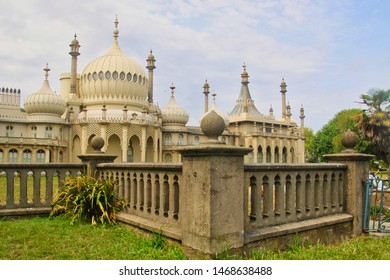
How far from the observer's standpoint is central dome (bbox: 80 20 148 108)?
103 ft

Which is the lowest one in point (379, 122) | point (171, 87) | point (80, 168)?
point (80, 168)

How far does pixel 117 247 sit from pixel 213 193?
1819 millimetres

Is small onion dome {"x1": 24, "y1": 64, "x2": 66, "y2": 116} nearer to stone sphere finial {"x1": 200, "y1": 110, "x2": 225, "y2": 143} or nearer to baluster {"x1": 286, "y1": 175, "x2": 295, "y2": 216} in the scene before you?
baluster {"x1": 286, "y1": 175, "x2": 295, "y2": 216}

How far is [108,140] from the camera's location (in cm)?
3077

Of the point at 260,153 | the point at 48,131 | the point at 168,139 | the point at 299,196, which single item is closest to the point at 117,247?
the point at 299,196

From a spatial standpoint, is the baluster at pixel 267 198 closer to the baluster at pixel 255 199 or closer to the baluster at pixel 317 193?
the baluster at pixel 255 199

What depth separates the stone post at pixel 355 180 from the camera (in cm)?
615

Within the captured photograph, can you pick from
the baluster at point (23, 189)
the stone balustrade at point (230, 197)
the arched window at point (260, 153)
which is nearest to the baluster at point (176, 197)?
the stone balustrade at point (230, 197)

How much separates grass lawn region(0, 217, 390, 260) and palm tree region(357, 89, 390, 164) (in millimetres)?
19488

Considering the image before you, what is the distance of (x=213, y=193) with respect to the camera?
13.7ft

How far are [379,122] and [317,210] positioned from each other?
66.4 ft

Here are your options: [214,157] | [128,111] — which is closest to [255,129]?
[128,111]

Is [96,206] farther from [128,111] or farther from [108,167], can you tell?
[128,111]

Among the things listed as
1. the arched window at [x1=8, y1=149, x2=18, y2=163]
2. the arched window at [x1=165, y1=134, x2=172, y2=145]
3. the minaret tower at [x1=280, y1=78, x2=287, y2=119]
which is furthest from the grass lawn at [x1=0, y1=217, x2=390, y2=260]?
the minaret tower at [x1=280, y1=78, x2=287, y2=119]
